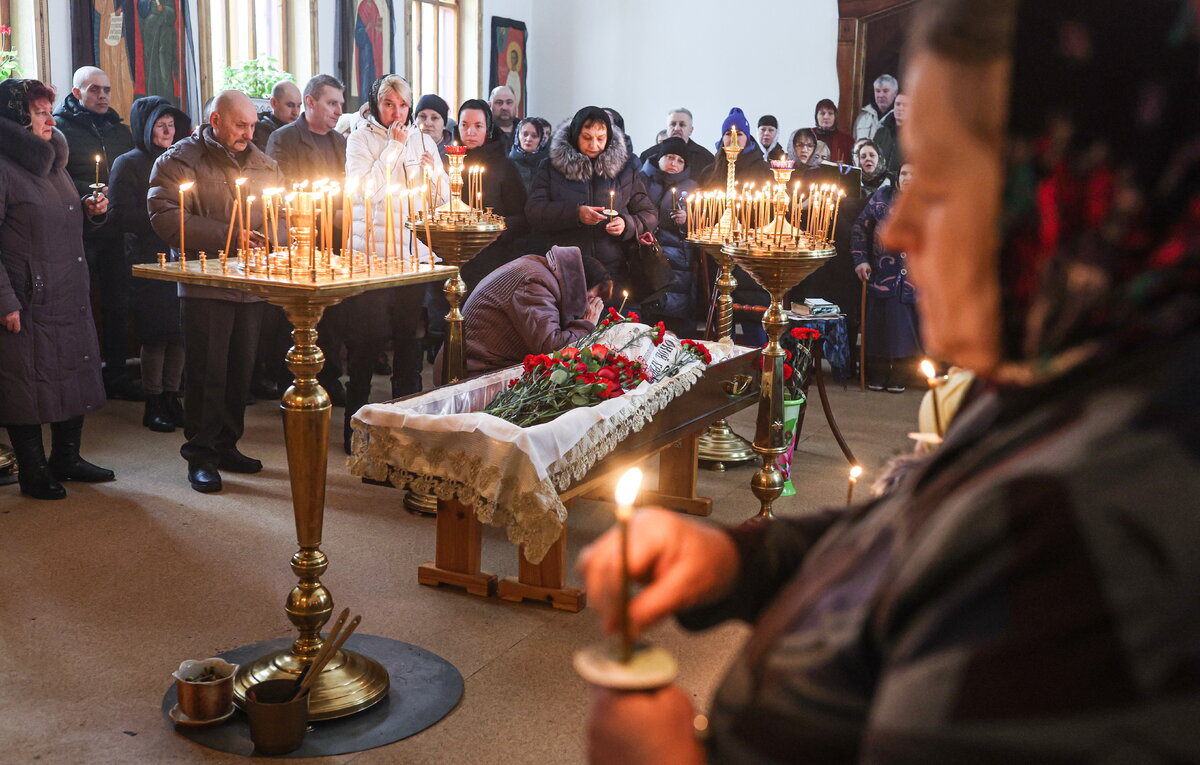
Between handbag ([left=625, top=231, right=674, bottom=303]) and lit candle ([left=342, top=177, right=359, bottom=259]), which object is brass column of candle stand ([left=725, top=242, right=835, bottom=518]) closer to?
lit candle ([left=342, top=177, right=359, bottom=259])

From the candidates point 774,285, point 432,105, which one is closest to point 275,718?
point 774,285

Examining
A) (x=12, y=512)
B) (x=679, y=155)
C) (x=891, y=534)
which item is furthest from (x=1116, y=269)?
(x=679, y=155)

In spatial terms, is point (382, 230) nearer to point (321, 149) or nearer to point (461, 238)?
point (321, 149)

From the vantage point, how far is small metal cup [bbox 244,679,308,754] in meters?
2.65

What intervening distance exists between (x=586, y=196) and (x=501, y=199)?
67 centimetres

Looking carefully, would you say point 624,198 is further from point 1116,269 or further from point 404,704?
point 1116,269

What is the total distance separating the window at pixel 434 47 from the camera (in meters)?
12.2

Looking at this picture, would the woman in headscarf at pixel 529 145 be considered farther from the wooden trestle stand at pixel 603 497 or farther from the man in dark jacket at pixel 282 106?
the wooden trestle stand at pixel 603 497

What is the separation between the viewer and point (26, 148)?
4.29 meters

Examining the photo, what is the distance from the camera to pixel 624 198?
6348mm

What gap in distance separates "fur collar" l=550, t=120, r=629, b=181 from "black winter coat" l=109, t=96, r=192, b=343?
199 cm

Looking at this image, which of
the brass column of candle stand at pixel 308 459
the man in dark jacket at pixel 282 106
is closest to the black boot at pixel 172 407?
the man in dark jacket at pixel 282 106

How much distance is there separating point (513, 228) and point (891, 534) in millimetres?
5982

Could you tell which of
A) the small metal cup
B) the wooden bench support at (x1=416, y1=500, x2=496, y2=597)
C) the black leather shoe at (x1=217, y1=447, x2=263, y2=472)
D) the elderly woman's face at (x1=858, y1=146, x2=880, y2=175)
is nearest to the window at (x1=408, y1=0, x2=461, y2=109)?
the elderly woman's face at (x1=858, y1=146, x2=880, y2=175)
